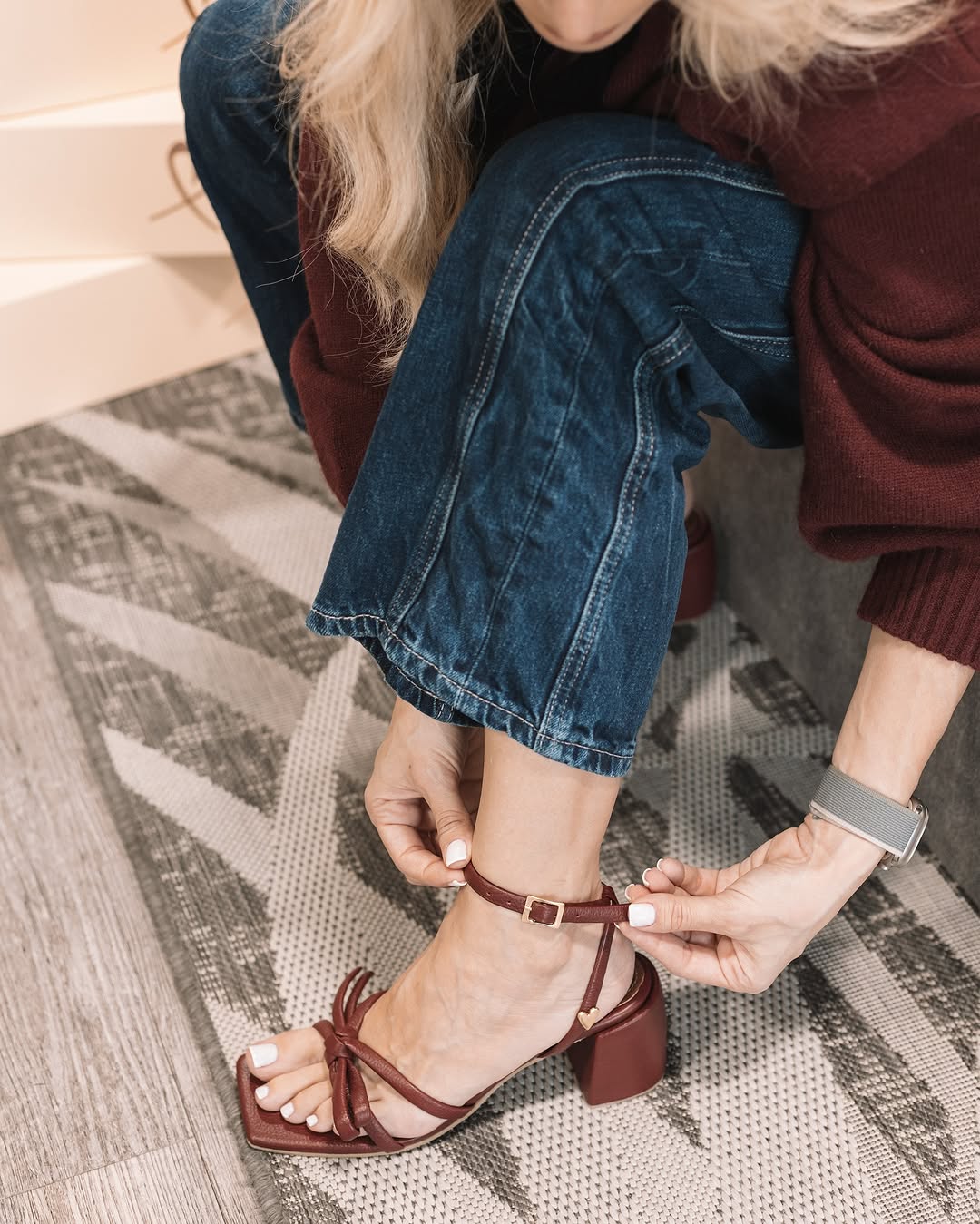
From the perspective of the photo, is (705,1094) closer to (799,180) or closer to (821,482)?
(821,482)

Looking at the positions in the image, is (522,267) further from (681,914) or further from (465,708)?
(681,914)

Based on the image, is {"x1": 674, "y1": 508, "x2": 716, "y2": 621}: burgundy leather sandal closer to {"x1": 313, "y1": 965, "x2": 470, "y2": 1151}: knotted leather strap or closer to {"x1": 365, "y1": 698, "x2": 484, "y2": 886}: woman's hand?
{"x1": 365, "y1": 698, "x2": 484, "y2": 886}: woman's hand

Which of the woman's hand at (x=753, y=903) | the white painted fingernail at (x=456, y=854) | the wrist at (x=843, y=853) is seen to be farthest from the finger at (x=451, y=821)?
the wrist at (x=843, y=853)

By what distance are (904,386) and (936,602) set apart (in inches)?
5.2

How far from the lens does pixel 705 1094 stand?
777 millimetres

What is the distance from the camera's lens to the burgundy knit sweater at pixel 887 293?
54 centimetres

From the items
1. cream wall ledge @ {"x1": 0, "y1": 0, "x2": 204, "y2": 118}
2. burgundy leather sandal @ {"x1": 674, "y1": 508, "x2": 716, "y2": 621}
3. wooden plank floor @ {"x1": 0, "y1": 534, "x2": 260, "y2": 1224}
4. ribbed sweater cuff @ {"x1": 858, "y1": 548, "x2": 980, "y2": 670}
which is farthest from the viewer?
cream wall ledge @ {"x1": 0, "y1": 0, "x2": 204, "y2": 118}

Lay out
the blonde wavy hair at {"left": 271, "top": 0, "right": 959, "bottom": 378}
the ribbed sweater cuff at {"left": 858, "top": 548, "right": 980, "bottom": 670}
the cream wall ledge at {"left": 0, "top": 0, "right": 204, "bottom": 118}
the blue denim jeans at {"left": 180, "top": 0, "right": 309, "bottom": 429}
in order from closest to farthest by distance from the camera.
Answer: the blonde wavy hair at {"left": 271, "top": 0, "right": 959, "bottom": 378} → the ribbed sweater cuff at {"left": 858, "top": 548, "right": 980, "bottom": 670} → the blue denim jeans at {"left": 180, "top": 0, "right": 309, "bottom": 429} → the cream wall ledge at {"left": 0, "top": 0, "right": 204, "bottom": 118}

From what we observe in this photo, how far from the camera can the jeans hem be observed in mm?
600

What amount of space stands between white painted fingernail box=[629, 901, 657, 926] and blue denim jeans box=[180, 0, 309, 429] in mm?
526

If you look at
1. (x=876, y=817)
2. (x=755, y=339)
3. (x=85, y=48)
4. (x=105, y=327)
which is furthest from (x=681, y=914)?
(x=85, y=48)

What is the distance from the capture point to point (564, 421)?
1.89 feet

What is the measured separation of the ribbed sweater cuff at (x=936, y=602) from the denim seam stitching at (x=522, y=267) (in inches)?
8.4

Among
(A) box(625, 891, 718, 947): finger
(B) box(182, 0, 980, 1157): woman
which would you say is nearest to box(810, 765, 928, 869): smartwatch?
(B) box(182, 0, 980, 1157): woman
